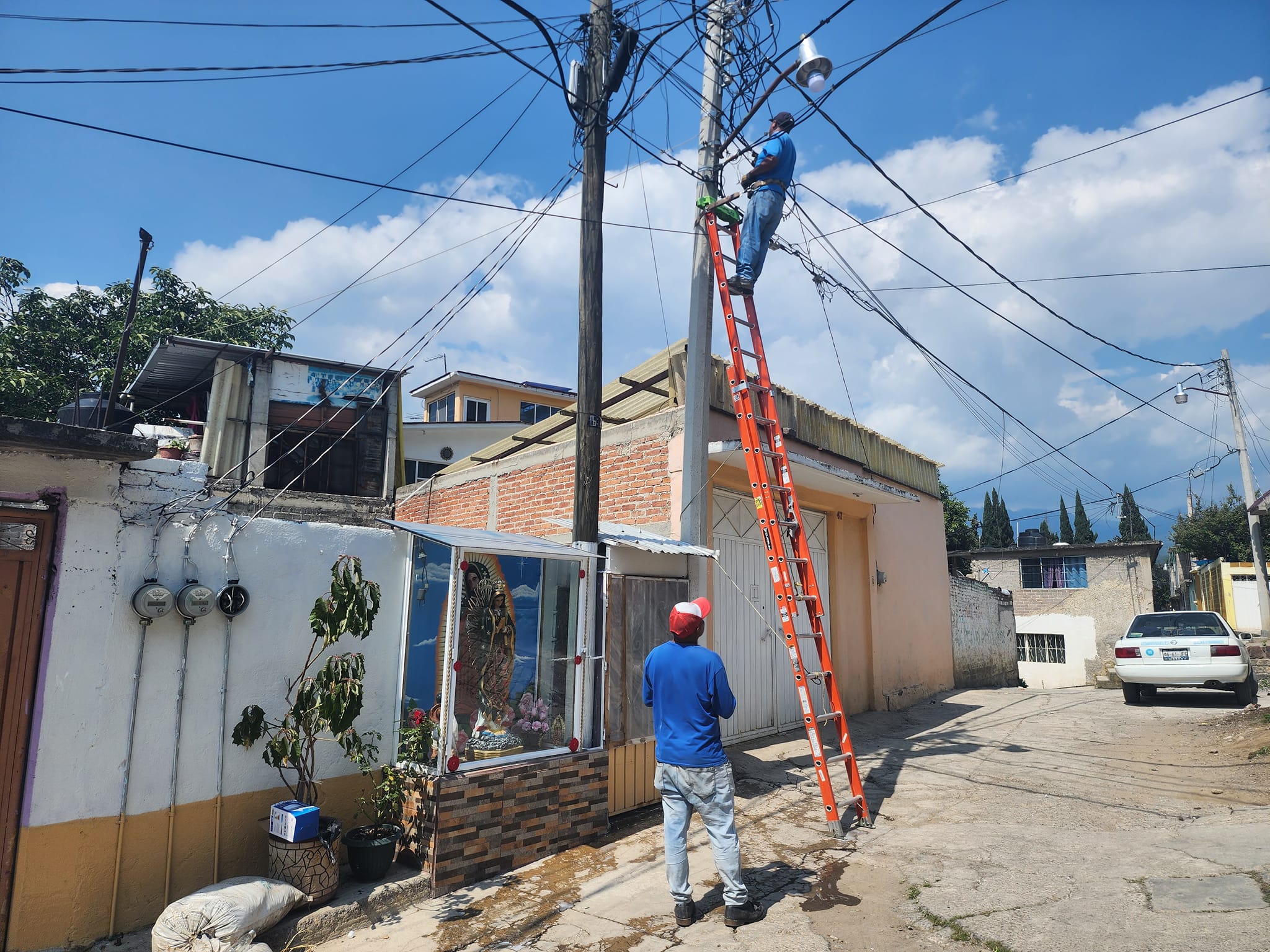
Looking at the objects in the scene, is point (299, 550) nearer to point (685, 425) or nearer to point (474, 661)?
point (474, 661)

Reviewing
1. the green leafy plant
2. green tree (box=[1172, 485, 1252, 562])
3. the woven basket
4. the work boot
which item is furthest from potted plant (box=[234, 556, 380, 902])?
green tree (box=[1172, 485, 1252, 562])

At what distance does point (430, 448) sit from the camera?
80.0 ft

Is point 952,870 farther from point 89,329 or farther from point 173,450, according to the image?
point 89,329

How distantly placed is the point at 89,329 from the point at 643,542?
22.2 meters

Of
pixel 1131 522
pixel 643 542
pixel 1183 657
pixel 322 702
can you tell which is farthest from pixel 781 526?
pixel 1131 522

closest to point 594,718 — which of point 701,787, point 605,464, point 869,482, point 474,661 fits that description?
point 474,661

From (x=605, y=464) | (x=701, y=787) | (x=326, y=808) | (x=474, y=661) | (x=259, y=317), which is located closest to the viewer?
(x=701, y=787)

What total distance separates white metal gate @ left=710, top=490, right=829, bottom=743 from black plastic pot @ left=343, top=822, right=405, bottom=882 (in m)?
4.19

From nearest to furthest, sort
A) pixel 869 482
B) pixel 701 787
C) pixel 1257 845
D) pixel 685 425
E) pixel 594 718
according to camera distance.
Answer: pixel 701 787
pixel 1257 845
pixel 594 718
pixel 685 425
pixel 869 482

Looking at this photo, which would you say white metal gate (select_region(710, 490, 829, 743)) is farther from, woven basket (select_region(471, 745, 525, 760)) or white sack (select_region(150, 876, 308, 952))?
white sack (select_region(150, 876, 308, 952))

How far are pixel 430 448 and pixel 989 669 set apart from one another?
17.4 metres

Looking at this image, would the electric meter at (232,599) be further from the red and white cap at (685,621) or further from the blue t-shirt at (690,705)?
the red and white cap at (685,621)

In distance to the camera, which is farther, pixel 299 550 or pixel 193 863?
pixel 299 550

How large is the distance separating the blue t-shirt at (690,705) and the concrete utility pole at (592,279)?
1.87m
